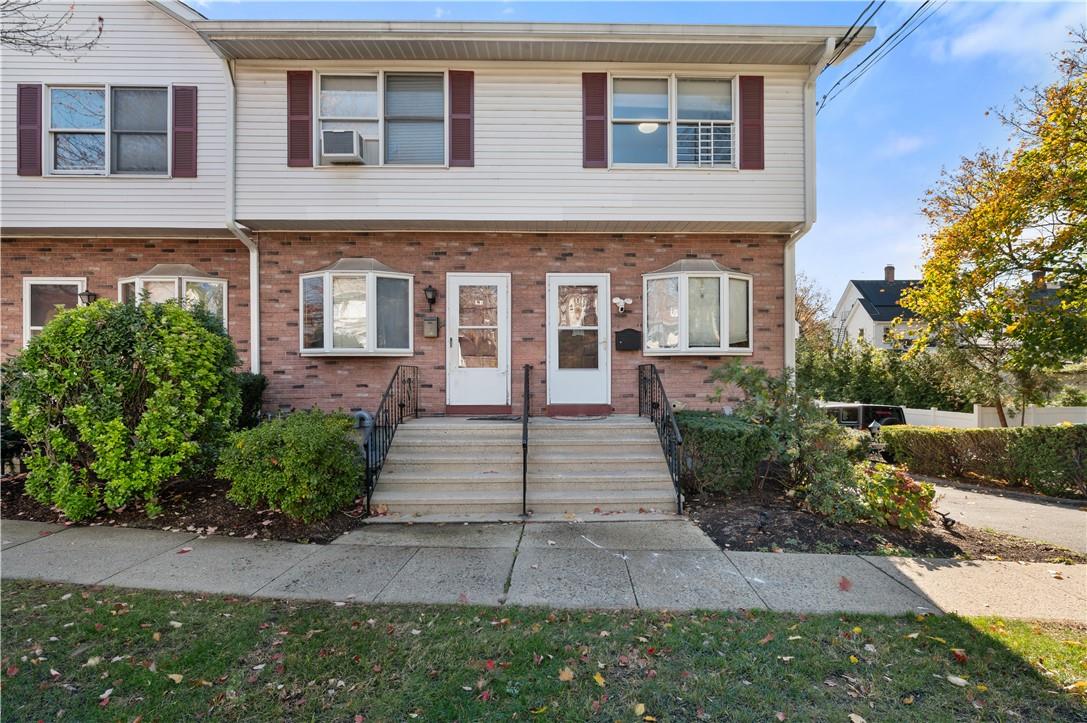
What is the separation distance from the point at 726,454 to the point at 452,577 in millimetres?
3724

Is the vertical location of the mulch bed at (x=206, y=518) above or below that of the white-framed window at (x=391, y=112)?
below

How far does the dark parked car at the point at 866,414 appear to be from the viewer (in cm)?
1357

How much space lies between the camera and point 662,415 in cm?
686

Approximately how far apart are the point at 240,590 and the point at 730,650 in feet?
12.0

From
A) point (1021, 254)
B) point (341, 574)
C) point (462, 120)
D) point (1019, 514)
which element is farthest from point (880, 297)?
point (341, 574)

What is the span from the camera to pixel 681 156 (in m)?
7.75

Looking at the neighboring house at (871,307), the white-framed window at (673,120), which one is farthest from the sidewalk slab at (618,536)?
the neighboring house at (871,307)

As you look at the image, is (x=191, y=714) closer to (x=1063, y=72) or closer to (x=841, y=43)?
(x=841, y=43)

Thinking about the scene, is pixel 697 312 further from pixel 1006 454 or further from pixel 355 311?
pixel 1006 454

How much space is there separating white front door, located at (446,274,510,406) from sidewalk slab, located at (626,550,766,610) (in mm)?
4184

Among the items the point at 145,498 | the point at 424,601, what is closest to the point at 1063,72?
the point at 424,601

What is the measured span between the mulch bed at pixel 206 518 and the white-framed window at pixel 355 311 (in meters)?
2.74

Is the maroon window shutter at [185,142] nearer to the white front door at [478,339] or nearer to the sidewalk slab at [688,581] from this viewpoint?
the white front door at [478,339]

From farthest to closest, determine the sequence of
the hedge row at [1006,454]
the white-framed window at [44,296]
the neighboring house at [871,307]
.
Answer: the neighboring house at [871,307], the white-framed window at [44,296], the hedge row at [1006,454]
